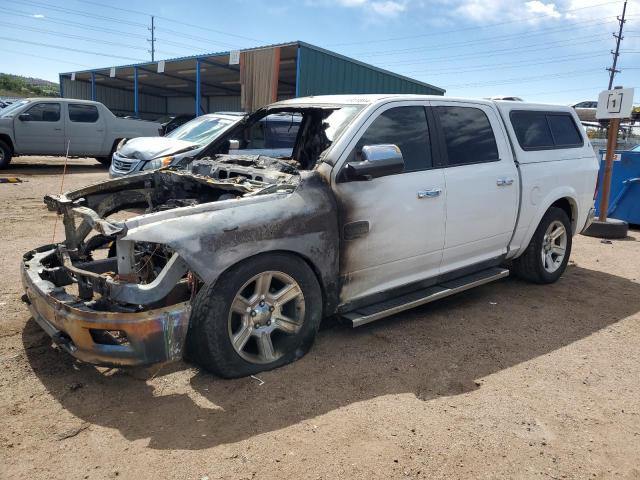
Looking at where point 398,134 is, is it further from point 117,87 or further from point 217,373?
point 117,87

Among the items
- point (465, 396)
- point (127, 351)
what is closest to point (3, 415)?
point (127, 351)

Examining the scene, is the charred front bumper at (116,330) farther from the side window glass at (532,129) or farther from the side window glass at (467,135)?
the side window glass at (532,129)

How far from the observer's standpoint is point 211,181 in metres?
3.98

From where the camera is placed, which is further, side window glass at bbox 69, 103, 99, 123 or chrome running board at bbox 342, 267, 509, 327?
side window glass at bbox 69, 103, 99, 123

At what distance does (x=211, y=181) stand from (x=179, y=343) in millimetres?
1405


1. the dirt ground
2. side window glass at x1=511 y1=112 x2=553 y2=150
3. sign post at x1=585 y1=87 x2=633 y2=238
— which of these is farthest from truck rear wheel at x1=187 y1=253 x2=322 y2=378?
sign post at x1=585 y1=87 x2=633 y2=238

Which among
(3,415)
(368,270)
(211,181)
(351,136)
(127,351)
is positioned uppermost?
(351,136)

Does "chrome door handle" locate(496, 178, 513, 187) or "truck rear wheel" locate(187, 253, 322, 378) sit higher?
"chrome door handle" locate(496, 178, 513, 187)

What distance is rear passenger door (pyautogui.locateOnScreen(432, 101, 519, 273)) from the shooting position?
14.3 feet

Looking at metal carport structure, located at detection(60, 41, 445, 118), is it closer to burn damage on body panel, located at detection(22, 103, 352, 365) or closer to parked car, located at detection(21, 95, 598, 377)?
parked car, located at detection(21, 95, 598, 377)

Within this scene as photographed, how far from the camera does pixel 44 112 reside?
47.1 ft

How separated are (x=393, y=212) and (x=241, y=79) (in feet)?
49.1

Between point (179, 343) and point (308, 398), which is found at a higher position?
point (179, 343)

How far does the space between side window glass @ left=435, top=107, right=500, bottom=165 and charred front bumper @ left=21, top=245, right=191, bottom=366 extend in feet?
8.54
